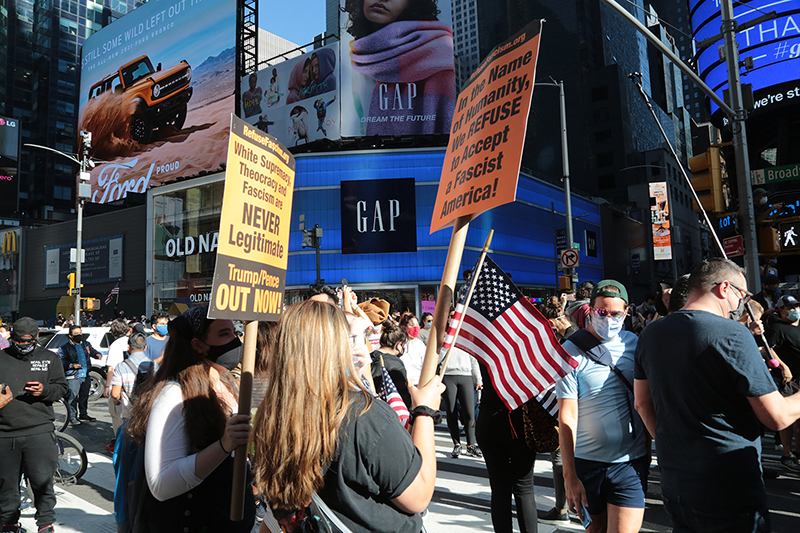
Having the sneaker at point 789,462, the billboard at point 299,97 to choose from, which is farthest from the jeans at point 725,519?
the billboard at point 299,97

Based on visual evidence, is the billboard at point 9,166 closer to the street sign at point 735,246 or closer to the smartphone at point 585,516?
the street sign at point 735,246

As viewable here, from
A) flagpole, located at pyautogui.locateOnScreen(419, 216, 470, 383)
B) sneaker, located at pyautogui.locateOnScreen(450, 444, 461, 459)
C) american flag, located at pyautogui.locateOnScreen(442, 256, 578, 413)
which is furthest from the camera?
sneaker, located at pyautogui.locateOnScreen(450, 444, 461, 459)

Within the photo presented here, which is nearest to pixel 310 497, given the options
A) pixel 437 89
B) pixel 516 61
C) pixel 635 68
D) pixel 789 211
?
pixel 516 61

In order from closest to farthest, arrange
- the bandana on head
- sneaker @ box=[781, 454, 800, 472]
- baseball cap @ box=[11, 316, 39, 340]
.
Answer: the bandana on head → baseball cap @ box=[11, 316, 39, 340] → sneaker @ box=[781, 454, 800, 472]

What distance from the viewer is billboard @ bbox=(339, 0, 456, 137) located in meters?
45.0

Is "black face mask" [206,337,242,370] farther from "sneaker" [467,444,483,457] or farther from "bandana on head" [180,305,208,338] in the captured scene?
"sneaker" [467,444,483,457]

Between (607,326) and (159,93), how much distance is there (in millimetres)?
58125

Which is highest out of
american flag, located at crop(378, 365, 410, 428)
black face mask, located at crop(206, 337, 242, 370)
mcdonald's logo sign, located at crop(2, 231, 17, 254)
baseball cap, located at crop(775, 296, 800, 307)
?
mcdonald's logo sign, located at crop(2, 231, 17, 254)

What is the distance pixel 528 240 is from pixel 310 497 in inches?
1962

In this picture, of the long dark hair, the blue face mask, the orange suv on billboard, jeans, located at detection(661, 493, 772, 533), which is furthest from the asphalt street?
the orange suv on billboard

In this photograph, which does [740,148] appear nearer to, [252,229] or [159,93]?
[252,229]

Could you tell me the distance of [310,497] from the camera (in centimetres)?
202

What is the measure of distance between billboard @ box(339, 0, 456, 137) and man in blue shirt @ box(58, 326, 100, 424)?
117ft

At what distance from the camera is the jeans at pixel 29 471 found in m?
4.64
